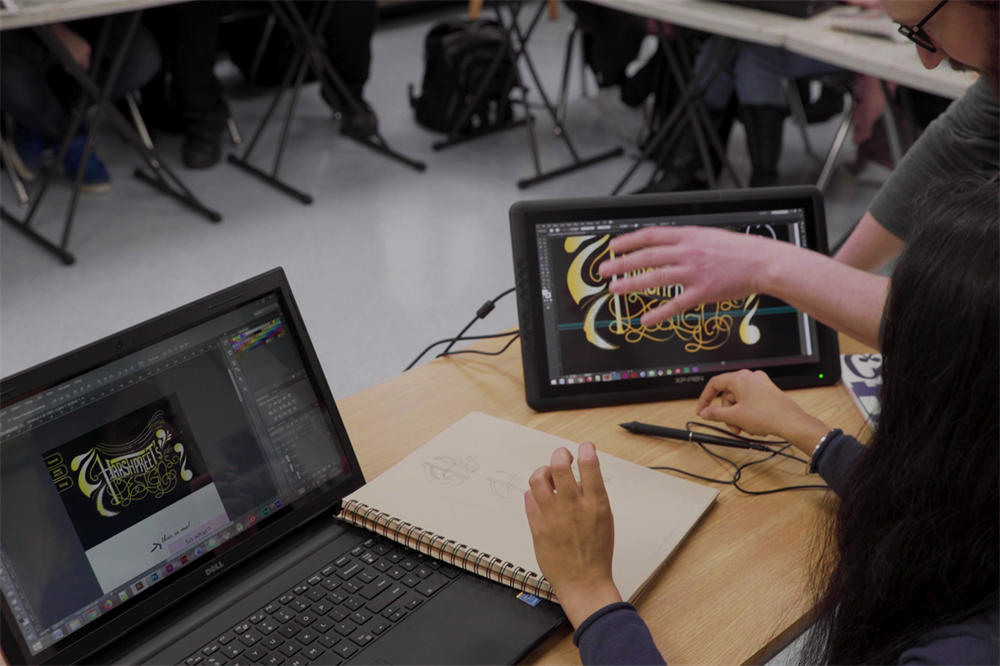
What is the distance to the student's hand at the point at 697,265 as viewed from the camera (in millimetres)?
991

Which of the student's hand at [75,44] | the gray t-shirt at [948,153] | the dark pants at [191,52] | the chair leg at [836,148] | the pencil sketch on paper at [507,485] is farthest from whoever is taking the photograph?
the dark pants at [191,52]

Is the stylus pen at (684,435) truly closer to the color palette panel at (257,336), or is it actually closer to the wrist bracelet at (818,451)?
the wrist bracelet at (818,451)

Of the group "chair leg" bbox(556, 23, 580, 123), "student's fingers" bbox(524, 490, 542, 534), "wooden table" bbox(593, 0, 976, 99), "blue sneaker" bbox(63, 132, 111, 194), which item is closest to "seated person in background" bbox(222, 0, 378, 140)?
"chair leg" bbox(556, 23, 580, 123)

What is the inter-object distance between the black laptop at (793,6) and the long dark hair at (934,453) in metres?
2.02

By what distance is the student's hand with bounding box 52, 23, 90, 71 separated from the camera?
9.81 ft

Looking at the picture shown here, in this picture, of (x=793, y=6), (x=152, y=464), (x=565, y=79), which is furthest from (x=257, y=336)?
(x=565, y=79)

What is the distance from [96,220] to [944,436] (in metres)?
2.89

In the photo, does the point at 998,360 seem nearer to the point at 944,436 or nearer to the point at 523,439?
the point at 944,436

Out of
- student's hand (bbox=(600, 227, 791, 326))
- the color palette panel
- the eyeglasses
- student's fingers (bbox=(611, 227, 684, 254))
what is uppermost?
the eyeglasses

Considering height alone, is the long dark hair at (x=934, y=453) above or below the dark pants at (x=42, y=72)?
below

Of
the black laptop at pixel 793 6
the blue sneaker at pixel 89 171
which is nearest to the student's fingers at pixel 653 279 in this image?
the black laptop at pixel 793 6

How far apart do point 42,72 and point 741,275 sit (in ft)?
9.40

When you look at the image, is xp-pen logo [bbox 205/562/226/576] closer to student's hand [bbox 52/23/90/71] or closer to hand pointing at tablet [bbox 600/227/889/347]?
hand pointing at tablet [bbox 600/227/889/347]

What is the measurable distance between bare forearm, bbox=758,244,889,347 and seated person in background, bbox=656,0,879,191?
83.8 inches
